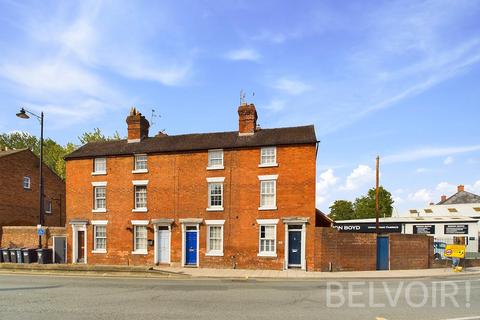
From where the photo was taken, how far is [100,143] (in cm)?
2731

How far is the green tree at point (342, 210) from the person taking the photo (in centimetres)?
8069

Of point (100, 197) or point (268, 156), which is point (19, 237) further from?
point (268, 156)

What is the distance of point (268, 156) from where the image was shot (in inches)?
876

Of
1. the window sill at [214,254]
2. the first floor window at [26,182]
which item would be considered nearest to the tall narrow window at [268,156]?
the window sill at [214,254]

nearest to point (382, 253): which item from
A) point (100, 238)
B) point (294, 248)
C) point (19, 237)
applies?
point (294, 248)

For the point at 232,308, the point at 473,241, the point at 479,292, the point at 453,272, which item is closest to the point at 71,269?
the point at 232,308

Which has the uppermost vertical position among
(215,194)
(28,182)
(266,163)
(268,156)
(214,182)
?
(268,156)

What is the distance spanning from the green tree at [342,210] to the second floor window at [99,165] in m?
65.1

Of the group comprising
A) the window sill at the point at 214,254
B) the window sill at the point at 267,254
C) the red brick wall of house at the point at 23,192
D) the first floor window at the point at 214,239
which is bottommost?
the window sill at the point at 214,254

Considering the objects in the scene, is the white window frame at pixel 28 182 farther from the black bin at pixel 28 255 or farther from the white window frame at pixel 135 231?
the white window frame at pixel 135 231

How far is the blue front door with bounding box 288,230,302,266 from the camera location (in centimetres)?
2120

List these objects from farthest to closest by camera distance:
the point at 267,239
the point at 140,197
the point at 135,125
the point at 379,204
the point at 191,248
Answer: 1. the point at 379,204
2. the point at 135,125
3. the point at 140,197
4. the point at 191,248
5. the point at 267,239

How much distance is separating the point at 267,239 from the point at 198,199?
202 inches

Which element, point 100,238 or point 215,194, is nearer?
point 215,194
